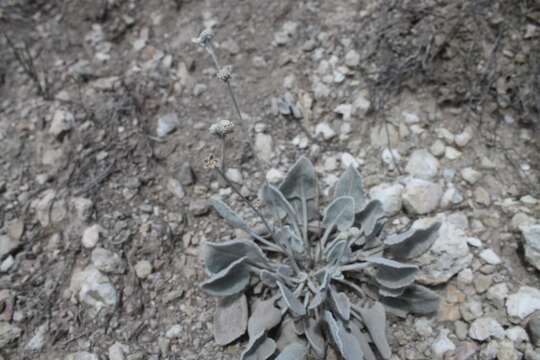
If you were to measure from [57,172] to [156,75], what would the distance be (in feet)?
3.07

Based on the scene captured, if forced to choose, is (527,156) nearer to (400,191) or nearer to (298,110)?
(400,191)

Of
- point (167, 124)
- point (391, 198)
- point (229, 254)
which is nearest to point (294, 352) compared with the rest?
point (229, 254)

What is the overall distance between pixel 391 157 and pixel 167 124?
145cm

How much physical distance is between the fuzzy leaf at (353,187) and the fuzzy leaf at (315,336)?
66cm

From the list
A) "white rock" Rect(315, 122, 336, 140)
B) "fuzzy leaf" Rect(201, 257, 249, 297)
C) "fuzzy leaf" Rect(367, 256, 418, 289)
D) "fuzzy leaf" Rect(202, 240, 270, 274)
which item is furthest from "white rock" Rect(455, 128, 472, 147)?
"fuzzy leaf" Rect(201, 257, 249, 297)

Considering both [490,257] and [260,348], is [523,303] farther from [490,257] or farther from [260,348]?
[260,348]

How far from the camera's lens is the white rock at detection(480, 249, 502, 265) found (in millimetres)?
2844

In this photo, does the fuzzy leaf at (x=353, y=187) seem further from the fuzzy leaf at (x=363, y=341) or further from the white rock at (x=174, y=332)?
the white rock at (x=174, y=332)

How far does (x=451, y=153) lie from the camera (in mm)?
3219

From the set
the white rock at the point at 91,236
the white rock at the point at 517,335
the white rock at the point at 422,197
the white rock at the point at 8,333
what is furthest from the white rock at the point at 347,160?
the white rock at the point at 8,333

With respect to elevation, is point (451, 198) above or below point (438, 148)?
below

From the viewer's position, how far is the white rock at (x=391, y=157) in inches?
126

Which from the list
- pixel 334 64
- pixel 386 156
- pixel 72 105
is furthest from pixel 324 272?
pixel 72 105

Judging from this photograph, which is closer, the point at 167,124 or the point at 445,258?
the point at 445,258
